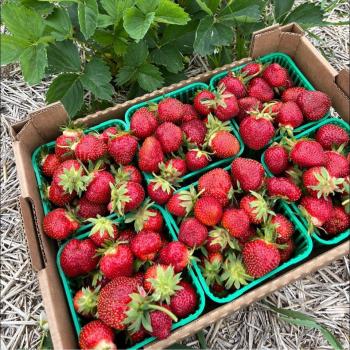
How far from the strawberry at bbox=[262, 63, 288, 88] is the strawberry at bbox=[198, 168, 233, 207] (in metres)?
0.44

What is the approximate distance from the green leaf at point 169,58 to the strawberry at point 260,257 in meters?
0.75

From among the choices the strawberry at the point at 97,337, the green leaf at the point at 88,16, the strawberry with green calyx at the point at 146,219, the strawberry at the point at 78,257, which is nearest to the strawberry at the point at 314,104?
the strawberry with green calyx at the point at 146,219

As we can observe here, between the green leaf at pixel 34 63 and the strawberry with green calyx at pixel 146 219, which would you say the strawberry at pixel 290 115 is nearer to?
the strawberry with green calyx at pixel 146 219

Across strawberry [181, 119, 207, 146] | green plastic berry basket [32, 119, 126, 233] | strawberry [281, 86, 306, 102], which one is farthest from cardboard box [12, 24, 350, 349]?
strawberry [181, 119, 207, 146]

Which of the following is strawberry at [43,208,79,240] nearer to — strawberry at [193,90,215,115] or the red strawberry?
the red strawberry

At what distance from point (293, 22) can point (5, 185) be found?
129cm

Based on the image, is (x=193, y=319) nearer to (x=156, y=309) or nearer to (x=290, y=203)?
(x=156, y=309)

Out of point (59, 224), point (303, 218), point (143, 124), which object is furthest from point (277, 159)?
point (59, 224)

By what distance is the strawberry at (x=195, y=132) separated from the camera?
1.30 metres

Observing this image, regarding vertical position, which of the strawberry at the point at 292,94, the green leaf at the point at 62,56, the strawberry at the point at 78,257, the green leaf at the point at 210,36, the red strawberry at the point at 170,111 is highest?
the green leaf at the point at 210,36

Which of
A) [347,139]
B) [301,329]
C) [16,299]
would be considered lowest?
[16,299]

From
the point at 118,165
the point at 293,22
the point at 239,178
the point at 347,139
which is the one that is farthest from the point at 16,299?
the point at 293,22

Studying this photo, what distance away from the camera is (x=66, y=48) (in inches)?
57.4

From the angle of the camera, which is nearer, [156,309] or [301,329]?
[156,309]
